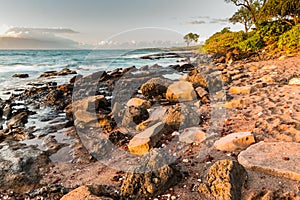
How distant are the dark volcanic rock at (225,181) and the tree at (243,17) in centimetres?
4072

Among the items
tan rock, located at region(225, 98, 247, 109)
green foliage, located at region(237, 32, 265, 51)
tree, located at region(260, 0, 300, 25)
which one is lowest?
tan rock, located at region(225, 98, 247, 109)

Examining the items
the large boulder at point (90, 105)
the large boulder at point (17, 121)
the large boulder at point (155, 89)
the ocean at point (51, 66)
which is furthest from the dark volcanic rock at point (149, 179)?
the ocean at point (51, 66)

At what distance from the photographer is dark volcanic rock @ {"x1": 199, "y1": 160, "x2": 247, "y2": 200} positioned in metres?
2.88

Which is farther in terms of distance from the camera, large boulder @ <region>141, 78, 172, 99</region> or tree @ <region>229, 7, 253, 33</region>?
tree @ <region>229, 7, 253, 33</region>

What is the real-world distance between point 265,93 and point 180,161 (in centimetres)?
417

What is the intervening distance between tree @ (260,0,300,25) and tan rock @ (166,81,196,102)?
15468mm

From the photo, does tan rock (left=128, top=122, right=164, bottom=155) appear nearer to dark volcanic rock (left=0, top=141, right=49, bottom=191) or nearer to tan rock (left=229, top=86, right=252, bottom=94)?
dark volcanic rock (left=0, top=141, right=49, bottom=191)

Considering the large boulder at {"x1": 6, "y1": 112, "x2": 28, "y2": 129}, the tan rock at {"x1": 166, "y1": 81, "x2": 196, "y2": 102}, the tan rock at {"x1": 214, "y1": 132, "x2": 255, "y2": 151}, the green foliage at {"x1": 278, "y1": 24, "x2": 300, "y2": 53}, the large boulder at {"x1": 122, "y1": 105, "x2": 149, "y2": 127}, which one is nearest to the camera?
the tan rock at {"x1": 214, "y1": 132, "x2": 255, "y2": 151}

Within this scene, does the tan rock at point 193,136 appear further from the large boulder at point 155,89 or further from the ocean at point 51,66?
the ocean at point 51,66

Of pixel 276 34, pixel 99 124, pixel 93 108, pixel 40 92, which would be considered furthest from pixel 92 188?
pixel 276 34

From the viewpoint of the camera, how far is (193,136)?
4.74m

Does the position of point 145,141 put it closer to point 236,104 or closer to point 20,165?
point 20,165

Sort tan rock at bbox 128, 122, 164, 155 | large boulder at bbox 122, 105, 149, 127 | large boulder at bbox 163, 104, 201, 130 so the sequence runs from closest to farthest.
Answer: tan rock at bbox 128, 122, 164, 155, large boulder at bbox 163, 104, 201, 130, large boulder at bbox 122, 105, 149, 127

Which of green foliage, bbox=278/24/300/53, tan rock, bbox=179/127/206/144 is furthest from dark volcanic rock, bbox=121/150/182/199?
green foliage, bbox=278/24/300/53
